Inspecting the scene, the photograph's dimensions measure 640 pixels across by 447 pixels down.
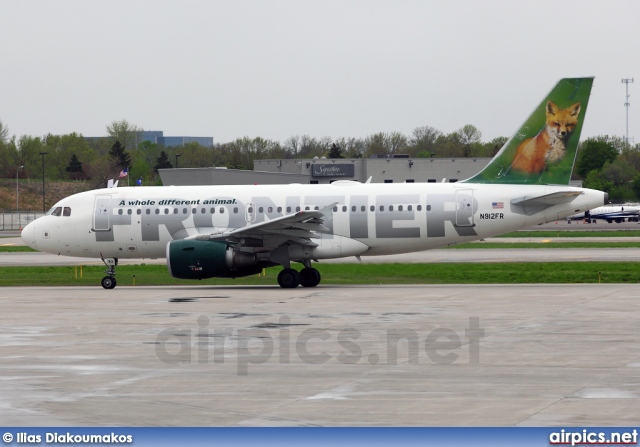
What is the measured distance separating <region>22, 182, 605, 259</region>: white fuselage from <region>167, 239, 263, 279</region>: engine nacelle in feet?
3.15

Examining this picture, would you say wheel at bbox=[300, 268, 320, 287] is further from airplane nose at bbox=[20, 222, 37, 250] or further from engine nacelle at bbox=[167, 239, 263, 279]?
airplane nose at bbox=[20, 222, 37, 250]

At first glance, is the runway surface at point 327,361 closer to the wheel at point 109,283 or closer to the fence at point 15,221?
the wheel at point 109,283

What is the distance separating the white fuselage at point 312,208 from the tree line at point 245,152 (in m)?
99.3

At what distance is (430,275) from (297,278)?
6524 millimetres

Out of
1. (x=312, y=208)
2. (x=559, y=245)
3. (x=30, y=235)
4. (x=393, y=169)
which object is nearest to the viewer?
(x=312, y=208)

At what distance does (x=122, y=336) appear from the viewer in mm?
20453

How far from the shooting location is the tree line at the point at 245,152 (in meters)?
141

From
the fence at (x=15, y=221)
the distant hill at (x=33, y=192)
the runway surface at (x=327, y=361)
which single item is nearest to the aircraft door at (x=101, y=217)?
the runway surface at (x=327, y=361)

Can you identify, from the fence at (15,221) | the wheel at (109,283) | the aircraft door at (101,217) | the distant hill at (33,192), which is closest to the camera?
the wheel at (109,283)

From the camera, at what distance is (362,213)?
108 feet

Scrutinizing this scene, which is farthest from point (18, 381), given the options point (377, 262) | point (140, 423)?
point (377, 262)

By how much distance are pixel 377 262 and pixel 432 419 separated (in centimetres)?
2526

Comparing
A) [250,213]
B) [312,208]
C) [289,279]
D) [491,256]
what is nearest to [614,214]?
[491,256]

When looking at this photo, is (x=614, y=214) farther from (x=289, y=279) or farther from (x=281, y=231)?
(x=281, y=231)
